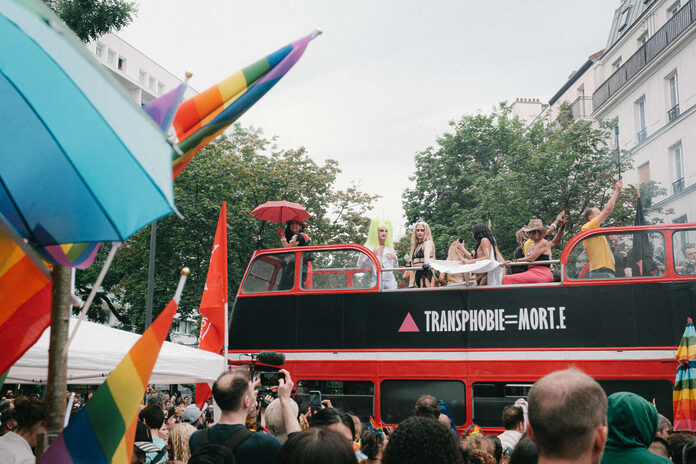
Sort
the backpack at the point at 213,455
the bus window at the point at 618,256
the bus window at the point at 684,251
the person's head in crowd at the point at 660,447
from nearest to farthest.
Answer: the backpack at the point at 213,455
the person's head in crowd at the point at 660,447
the bus window at the point at 684,251
the bus window at the point at 618,256

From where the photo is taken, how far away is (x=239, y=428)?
388 cm

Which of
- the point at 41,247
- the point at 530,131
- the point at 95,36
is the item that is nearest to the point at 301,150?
the point at 530,131

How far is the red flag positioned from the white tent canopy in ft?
6.32

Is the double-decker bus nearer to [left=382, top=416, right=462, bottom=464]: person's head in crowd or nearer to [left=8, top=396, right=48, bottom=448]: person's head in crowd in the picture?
[left=8, top=396, right=48, bottom=448]: person's head in crowd

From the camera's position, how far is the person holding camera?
3.69 m

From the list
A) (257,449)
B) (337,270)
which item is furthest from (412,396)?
(257,449)

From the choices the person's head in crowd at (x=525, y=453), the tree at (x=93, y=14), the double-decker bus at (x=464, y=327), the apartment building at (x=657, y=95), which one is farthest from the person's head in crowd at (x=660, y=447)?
the apartment building at (x=657, y=95)

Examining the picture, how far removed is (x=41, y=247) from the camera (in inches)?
80.9

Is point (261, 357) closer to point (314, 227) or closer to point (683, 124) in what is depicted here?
point (314, 227)

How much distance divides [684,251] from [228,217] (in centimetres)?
1853

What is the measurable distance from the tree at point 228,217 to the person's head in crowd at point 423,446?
21182 mm

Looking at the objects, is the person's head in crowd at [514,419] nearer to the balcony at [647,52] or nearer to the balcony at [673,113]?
the balcony at [673,113]

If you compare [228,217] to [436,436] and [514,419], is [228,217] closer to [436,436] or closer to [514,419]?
[514,419]

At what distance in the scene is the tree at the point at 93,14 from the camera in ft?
45.9
